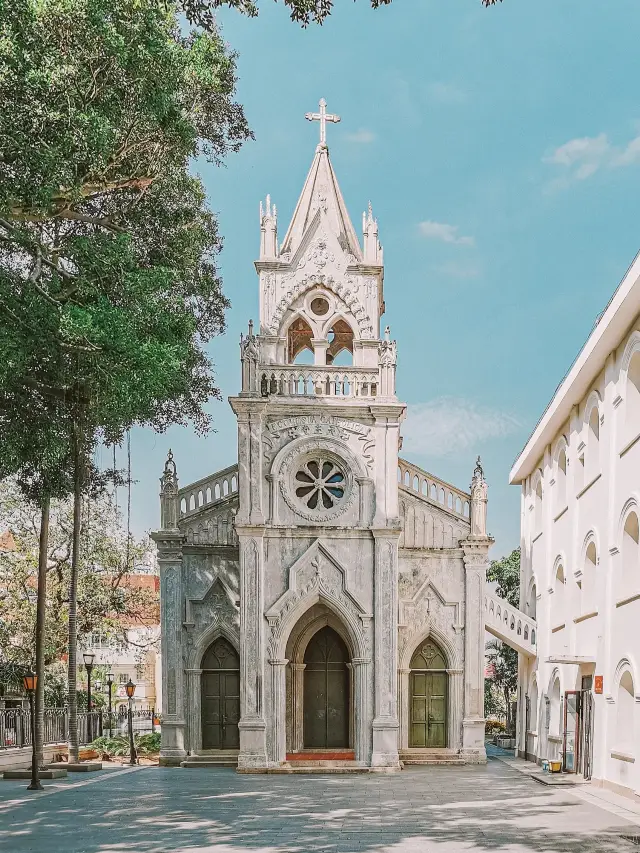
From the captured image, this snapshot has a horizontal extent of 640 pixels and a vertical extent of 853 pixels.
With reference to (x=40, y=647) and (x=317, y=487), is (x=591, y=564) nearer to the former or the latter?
(x=317, y=487)

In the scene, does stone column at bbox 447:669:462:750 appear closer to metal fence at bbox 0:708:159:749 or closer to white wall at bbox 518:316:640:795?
white wall at bbox 518:316:640:795

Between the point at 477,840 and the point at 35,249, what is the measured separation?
12053mm

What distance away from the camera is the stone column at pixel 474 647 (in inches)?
1117

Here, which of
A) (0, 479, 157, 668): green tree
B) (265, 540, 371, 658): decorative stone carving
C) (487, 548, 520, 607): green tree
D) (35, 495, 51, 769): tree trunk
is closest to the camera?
(35, 495, 51, 769): tree trunk

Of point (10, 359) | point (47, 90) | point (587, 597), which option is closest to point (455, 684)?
point (587, 597)

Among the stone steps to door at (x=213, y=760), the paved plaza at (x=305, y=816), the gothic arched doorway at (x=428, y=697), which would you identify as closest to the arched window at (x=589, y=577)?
the paved plaza at (x=305, y=816)

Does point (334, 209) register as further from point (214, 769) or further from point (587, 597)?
point (214, 769)

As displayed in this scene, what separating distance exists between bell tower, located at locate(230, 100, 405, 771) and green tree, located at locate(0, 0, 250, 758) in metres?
7.21

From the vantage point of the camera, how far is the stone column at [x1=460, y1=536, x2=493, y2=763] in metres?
28.4

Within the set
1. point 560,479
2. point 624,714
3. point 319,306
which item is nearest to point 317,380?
point 319,306

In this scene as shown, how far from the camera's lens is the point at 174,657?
2816 centimetres

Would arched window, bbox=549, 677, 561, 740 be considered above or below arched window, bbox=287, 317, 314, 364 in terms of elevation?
below

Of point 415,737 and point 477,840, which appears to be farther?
point 415,737

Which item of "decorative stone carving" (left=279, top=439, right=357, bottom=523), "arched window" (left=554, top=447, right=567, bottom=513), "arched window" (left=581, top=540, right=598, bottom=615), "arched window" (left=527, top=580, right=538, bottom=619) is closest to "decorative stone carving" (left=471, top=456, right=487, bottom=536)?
"arched window" (left=554, top=447, right=567, bottom=513)
